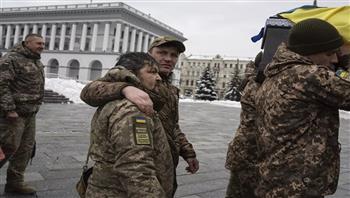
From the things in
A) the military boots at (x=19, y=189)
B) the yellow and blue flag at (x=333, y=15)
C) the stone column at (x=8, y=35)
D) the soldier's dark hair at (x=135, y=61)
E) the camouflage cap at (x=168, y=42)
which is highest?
the stone column at (x=8, y=35)

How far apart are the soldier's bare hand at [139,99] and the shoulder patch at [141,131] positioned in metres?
0.05

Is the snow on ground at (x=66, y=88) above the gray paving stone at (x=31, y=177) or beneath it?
beneath

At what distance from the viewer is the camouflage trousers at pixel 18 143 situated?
4.01 meters

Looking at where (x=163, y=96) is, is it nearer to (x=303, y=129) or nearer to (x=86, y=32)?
(x=303, y=129)

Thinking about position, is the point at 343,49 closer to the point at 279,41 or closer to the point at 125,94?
the point at 279,41

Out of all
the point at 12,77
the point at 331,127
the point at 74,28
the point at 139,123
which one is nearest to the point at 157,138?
the point at 139,123

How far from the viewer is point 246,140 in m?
2.80

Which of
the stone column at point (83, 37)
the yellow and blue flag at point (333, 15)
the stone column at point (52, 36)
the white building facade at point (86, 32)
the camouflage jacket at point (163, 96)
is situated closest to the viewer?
the camouflage jacket at point (163, 96)

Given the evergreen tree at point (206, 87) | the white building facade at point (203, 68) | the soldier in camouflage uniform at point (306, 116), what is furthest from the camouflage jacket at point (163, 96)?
the white building facade at point (203, 68)

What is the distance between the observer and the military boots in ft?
13.8

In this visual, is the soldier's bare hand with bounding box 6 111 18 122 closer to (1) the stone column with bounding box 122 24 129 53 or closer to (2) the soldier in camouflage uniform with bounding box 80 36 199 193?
(2) the soldier in camouflage uniform with bounding box 80 36 199 193

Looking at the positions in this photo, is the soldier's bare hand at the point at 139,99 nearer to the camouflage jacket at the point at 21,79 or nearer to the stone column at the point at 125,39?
the camouflage jacket at the point at 21,79

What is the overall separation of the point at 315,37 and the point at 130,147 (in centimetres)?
110

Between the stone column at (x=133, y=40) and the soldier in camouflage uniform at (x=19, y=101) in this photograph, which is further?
the stone column at (x=133, y=40)
